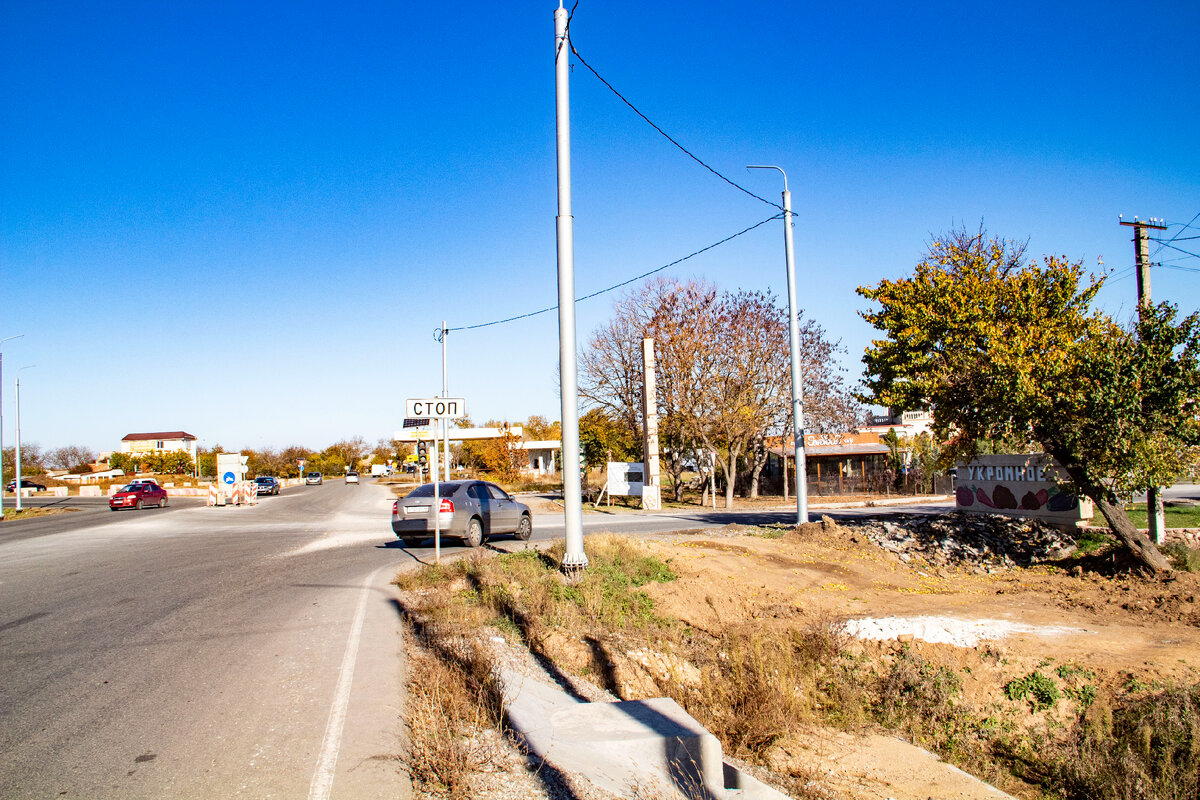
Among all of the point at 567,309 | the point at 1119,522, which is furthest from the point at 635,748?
the point at 1119,522

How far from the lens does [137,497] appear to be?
139 ft

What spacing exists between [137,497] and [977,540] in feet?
140

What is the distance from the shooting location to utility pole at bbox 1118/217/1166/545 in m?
15.3

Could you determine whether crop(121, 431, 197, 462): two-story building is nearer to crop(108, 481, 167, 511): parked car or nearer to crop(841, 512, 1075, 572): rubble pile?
crop(108, 481, 167, 511): parked car

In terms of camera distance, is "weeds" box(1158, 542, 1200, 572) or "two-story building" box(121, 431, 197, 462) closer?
"weeds" box(1158, 542, 1200, 572)

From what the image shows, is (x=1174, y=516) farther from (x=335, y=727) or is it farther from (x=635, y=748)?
(x=335, y=727)

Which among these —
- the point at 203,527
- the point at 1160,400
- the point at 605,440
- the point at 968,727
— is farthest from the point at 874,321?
the point at 605,440

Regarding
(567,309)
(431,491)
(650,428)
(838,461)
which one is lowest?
(838,461)

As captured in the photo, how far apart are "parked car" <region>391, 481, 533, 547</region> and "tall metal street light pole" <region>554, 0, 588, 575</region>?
621 cm

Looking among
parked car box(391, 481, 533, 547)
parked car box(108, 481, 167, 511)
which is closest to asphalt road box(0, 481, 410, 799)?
parked car box(391, 481, 533, 547)

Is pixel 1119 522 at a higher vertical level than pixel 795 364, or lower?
lower

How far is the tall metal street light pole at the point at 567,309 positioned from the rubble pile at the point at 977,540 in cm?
981

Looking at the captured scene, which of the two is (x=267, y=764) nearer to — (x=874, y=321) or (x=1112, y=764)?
(x=1112, y=764)

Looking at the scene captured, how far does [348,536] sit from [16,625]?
12.6 metres
